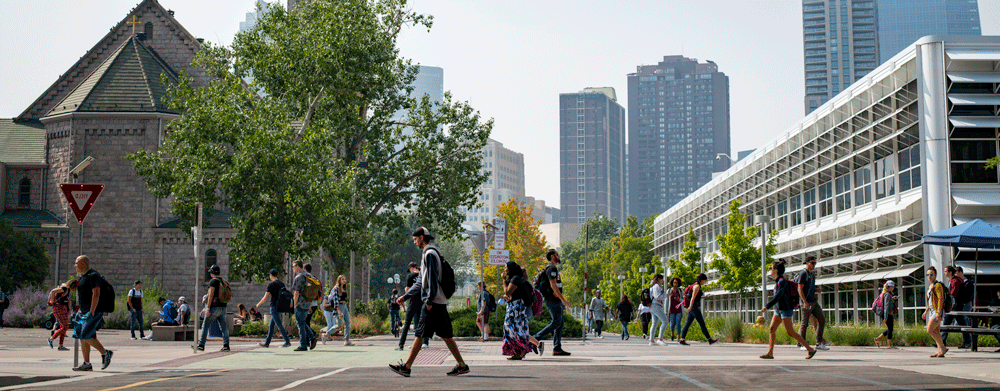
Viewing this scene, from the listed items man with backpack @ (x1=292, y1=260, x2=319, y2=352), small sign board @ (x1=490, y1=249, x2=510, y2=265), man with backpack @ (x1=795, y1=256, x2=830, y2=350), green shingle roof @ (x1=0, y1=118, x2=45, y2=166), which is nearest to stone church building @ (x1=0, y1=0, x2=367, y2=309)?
green shingle roof @ (x1=0, y1=118, x2=45, y2=166)

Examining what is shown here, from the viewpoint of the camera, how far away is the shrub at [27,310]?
38.6 m

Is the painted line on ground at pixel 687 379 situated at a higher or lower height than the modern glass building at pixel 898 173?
lower

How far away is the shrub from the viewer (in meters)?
38.6

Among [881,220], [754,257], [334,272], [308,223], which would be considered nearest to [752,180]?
[754,257]

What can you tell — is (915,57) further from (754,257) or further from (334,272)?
(334,272)

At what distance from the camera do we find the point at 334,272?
35.3 m

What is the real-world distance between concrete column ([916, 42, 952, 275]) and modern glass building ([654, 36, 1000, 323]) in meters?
0.03

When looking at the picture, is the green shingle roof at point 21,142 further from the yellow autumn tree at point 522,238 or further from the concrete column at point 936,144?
the concrete column at point 936,144

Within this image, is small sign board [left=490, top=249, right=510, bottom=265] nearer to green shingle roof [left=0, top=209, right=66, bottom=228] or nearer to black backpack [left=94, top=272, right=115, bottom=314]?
black backpack [left=94, top=272, right=115, bottom=314]

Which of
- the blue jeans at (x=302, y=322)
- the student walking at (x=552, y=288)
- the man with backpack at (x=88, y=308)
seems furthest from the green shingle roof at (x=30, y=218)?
the student walking at (x=552, y=288)

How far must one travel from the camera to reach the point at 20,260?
148 feet

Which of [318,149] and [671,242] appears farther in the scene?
[671,242]

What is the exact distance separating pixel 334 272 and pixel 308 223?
281 inches

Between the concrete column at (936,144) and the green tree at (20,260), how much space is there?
38812 millimetres
